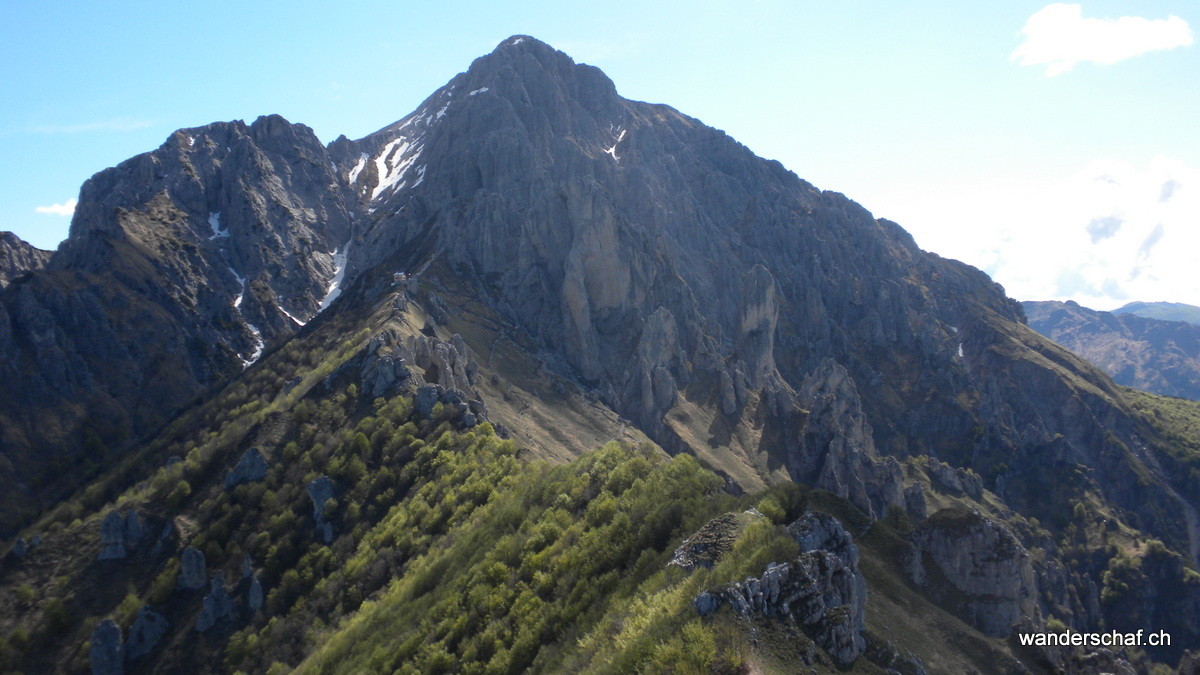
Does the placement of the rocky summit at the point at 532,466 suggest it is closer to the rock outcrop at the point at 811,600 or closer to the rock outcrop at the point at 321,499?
the rock outcrop at the point at 811,600

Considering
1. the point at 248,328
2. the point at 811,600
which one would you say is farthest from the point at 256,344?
the point at 811,600

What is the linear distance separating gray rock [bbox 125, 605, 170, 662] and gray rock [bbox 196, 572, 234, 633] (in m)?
3.42

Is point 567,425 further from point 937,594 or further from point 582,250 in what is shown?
point 937,594

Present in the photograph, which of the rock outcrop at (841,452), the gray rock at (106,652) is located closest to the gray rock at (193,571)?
the gray rock at (106,652)

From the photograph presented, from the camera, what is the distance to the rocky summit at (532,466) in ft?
90.8

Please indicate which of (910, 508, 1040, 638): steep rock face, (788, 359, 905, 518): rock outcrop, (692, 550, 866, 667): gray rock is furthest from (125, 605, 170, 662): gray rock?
(788, 359, 905, 518): rock outcrop

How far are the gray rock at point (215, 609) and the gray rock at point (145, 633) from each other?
135 inches

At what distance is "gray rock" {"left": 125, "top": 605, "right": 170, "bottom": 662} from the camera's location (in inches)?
2140

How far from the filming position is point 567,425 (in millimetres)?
116688

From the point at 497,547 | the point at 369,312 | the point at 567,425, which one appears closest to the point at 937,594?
the point at 497,547

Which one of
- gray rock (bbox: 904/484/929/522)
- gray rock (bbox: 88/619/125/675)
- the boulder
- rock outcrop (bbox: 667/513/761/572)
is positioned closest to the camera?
rock outcrop (bbox: 667/513/761/572)

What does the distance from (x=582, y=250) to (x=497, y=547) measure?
11770cm

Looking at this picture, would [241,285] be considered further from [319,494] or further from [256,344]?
[319,494]

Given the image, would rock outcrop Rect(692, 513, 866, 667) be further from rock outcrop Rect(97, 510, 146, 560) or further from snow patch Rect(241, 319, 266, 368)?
snow patch Rect(241, 319, 266, 368)
